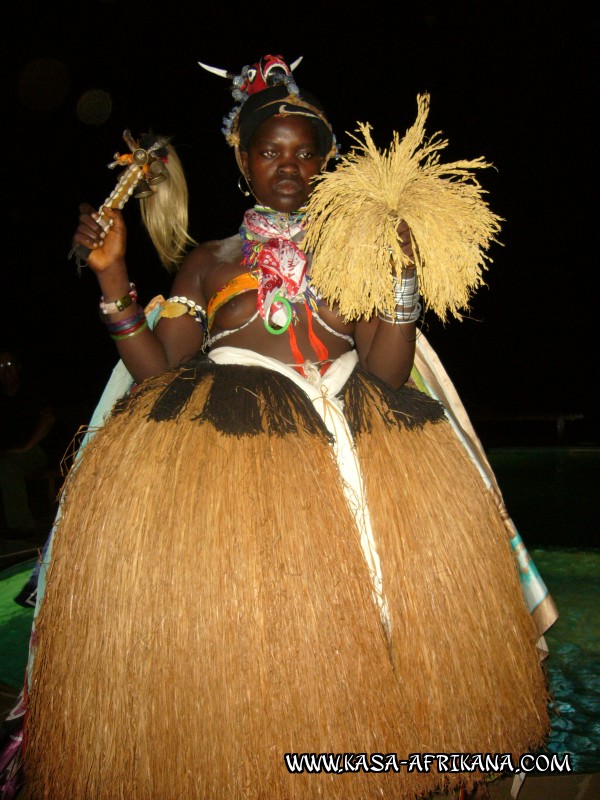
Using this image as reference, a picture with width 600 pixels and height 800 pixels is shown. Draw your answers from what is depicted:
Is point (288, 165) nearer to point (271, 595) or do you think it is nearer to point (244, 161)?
point (244, 161)

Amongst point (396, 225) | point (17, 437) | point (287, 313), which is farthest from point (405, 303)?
point (17, 437)

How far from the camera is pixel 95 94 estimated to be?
17.5ft

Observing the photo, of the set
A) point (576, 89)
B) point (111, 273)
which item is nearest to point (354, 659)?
point (111, 273)

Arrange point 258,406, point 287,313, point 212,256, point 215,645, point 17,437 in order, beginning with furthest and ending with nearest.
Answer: point 17,437
point 212,256
point 287,313
point 258,406
point 215,645

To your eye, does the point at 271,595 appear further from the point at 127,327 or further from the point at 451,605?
the point at 127,327

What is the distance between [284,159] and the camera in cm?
173

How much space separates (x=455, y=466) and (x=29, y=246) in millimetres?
6624

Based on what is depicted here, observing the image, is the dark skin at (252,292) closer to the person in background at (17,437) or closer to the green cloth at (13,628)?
the green cloth at (13,628)

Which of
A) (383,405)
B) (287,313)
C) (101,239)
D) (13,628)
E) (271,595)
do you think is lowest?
(13,628)

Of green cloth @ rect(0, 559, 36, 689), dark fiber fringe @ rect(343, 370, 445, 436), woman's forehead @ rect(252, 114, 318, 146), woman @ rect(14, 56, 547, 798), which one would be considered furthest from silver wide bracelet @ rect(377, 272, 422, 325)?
green cloth @ rect(0, 559, 36, 689)

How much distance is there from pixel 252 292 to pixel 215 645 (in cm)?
92

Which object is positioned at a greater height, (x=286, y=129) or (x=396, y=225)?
(x=286, y=129)

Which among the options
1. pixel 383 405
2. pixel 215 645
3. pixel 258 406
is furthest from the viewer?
pixel 383 405

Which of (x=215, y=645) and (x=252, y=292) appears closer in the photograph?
(x=215, y=645)
